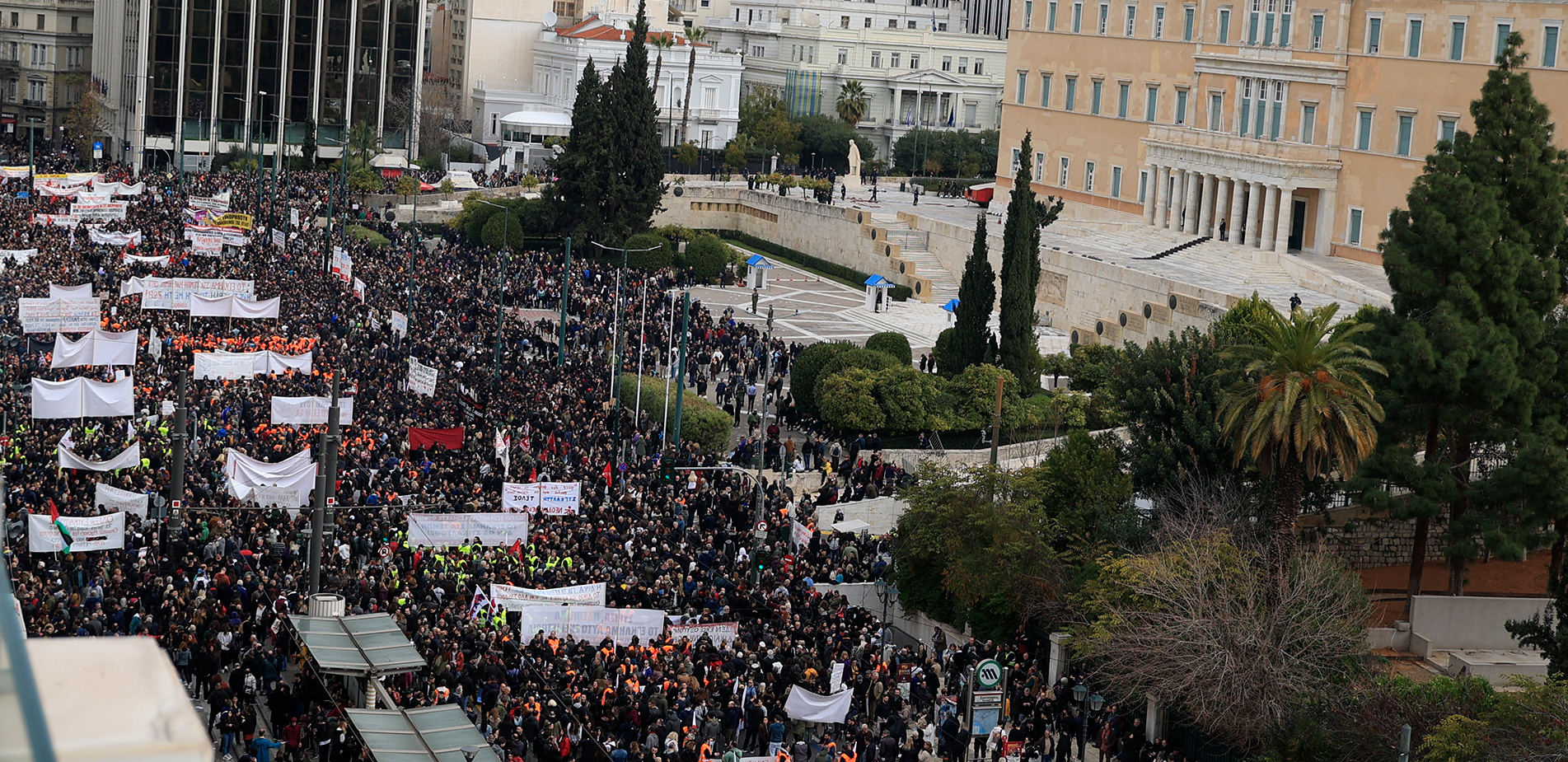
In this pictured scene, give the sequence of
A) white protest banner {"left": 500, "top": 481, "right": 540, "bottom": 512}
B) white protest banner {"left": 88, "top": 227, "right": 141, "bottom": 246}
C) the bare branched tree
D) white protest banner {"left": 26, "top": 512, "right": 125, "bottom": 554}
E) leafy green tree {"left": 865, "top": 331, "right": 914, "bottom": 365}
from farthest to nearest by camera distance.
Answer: white protest banner {"left": 88, "top": 227, "right": 141, "bottom": 246}
leafy green tree {"left": 865, "top": 331, "right": 914, "bottom": 365}
white protest banner {"left": 500, "top": 481, "right": 540, "bottom": 512}
white protest banner {"left": 26, "top": 512, "right": 125, "bottom": 554}
the bare branched tree

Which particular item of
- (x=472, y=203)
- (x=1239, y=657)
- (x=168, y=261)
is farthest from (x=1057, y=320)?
(x=1239, y=657)

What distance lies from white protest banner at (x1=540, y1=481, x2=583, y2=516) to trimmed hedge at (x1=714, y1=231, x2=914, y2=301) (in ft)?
132

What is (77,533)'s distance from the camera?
25.1 m

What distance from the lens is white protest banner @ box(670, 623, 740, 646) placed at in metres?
24.3

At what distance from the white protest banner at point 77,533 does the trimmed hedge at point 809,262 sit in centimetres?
4531

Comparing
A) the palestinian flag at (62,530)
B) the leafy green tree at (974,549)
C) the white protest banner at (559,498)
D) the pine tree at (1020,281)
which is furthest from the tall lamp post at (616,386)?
the palestinian flag at (62,530)

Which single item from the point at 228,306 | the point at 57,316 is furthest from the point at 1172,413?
the point at 57,316

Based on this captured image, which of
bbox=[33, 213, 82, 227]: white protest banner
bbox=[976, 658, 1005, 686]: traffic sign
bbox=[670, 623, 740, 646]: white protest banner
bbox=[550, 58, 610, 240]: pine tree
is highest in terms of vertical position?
bbox=[550, 58, 610, 240]: pine tree

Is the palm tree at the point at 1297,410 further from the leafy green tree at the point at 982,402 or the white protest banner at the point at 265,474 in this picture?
the leafy green tree at the point at 982,402

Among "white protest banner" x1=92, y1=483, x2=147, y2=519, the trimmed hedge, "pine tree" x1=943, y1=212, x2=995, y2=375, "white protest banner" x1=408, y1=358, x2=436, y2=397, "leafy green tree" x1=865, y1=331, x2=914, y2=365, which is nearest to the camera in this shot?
"white protest banner" x1=92, y1=483, x2=147, y2=519

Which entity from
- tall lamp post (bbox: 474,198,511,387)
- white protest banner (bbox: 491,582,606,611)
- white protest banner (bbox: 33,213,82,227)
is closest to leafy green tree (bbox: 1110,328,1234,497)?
white protest banner (bbox: 491,582,606,611)

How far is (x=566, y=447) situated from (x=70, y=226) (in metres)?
26.8

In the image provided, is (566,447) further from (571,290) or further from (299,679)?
(571,290)

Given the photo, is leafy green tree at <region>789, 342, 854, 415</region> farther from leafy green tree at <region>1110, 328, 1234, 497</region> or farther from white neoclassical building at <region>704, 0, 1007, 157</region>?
white neoclassical building at <region>704, 0, 1007, 157</region>
